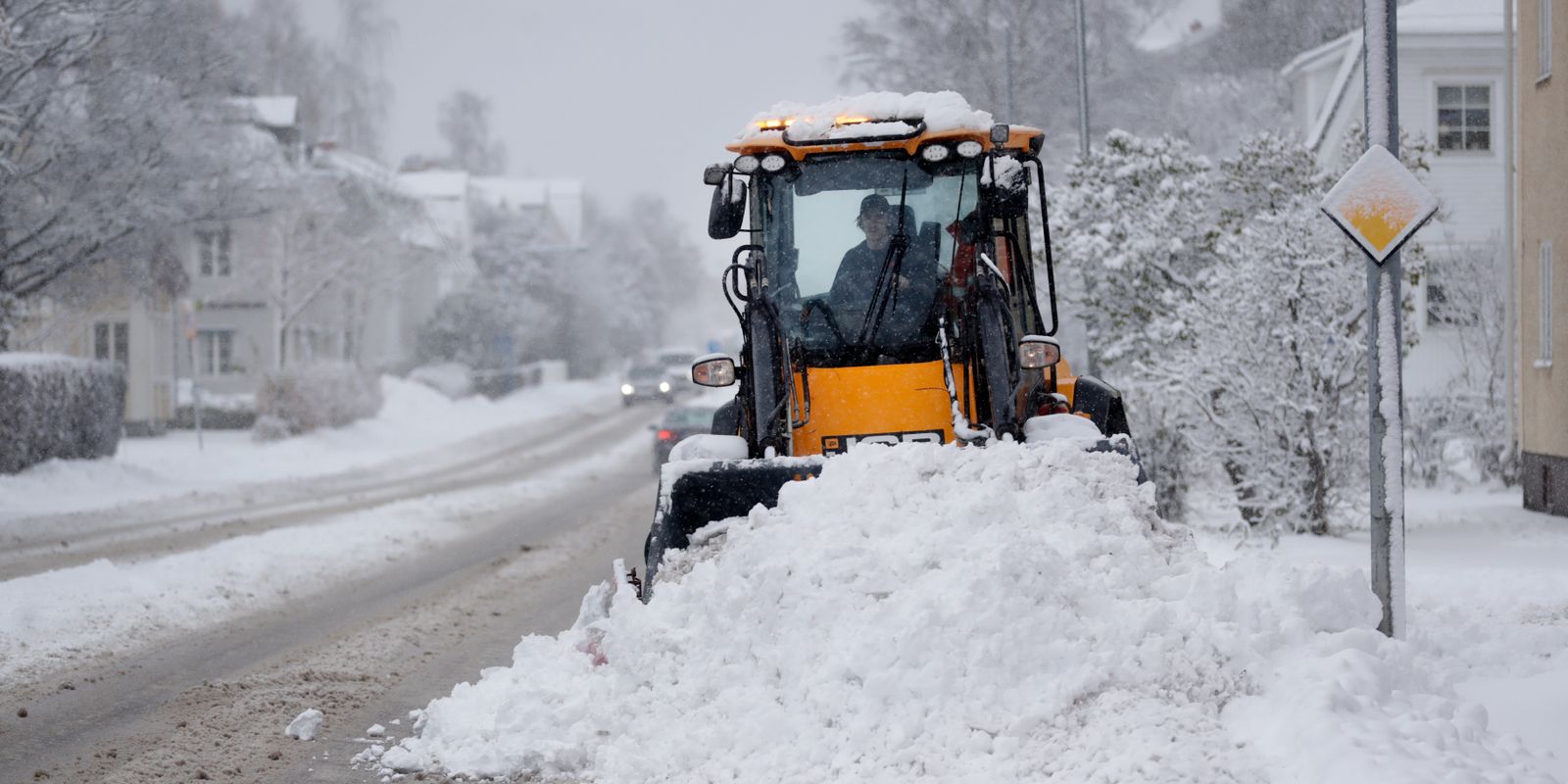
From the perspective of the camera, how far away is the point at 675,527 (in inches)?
293

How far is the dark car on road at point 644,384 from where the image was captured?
52656 millimetres

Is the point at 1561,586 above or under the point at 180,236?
under

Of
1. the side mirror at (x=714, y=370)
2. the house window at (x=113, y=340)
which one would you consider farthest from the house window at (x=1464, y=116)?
the house window at (x=113, y=340)

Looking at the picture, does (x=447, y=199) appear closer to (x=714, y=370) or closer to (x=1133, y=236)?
(x=1133, y=236)

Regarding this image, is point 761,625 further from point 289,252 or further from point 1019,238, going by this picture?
point 289,252

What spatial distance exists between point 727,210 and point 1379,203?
343 cm

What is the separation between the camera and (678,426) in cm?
2683

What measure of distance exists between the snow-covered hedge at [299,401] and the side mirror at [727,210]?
2715 cm

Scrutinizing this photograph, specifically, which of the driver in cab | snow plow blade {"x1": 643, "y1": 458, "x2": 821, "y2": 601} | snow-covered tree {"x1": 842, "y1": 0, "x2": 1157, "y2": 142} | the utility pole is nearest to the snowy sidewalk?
the utility pole

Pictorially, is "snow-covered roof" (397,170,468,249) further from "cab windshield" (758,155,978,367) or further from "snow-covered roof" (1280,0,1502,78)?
"cab windshield" (758,155,978,367)

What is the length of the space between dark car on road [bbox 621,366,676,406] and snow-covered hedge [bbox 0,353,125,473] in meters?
26.4

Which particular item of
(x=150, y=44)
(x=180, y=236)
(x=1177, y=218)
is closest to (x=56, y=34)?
(x=150, y=44)

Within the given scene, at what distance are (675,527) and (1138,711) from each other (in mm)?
2690

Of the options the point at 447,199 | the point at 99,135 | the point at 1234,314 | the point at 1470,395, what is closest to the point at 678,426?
the point at 99,135
